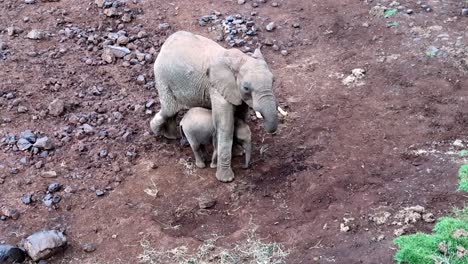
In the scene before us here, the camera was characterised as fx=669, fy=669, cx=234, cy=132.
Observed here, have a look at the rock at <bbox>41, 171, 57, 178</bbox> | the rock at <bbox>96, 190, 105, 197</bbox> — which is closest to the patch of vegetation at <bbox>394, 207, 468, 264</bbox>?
the rock at <bbox>96, 190, 105, 197</bbox>

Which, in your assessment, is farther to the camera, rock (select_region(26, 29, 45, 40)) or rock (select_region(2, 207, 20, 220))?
rock (select_region(26, 29, 45, 40))

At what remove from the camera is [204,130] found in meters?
6.48

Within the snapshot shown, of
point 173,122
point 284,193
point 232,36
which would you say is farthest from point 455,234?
point 232,36

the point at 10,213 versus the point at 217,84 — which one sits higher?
the point at 217,84

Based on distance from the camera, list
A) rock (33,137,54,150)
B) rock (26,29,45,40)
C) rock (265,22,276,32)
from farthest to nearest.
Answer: rock (265,22,276,32)
rock (26,29,45,40)
rock (33,137,54,150)

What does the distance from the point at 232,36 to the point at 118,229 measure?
11.9ft

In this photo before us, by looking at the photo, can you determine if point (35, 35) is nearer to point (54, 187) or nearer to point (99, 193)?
point (54, 187)

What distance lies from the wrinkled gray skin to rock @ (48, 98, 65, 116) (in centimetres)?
122

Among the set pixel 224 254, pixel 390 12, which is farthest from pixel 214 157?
pixel 390 12

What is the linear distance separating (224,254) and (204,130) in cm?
139

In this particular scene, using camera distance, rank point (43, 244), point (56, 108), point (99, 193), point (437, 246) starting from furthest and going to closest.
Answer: point (56, 108) → point (99, 193) → point (43, 244) → point (437, 246)

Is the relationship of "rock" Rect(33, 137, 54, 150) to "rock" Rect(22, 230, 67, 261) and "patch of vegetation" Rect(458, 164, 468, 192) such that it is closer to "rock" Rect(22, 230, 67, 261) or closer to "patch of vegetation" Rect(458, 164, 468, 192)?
"rock" Rect(22, 230, 67, 261)

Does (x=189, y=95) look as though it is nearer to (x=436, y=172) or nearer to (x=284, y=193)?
(x=284, y=193)

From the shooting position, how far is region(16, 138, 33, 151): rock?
6.96 m
